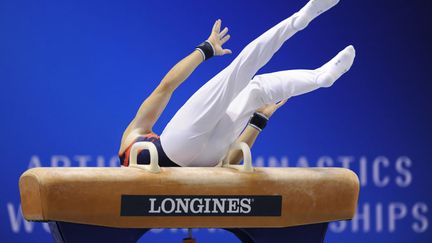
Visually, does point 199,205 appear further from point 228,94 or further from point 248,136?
point 248,136

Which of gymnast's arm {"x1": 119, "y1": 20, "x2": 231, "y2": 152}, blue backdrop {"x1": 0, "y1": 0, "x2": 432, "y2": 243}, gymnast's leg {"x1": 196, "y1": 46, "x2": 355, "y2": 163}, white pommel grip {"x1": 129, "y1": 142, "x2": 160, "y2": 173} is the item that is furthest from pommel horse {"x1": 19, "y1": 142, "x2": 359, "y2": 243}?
blue backdrop {"x1": 0, "y1": 0, "x2": 432, "y2": 243}

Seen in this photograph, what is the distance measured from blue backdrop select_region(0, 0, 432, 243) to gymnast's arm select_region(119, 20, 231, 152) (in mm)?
1426

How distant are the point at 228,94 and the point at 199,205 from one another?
63cm

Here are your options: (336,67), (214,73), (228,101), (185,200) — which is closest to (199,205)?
(185,200)

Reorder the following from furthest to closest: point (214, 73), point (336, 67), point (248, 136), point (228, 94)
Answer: point (214, 73) → point (248, 136) → point (336, 67) → point (228, 94)

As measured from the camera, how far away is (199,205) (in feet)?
11.1

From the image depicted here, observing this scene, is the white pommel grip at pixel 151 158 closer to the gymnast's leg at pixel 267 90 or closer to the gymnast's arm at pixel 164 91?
the gymnast's leg at pixel 267 90

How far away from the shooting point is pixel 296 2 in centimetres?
581

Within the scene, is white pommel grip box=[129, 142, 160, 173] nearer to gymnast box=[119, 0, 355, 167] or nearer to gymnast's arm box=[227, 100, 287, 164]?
gymnast box=[119, 0, 355, 167]

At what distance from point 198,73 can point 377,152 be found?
1.67 meters

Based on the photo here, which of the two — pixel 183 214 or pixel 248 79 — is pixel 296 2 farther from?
pixel 183 214

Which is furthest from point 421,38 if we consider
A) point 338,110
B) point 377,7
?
point 338,110

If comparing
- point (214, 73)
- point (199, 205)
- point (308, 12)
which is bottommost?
point (199, 205)

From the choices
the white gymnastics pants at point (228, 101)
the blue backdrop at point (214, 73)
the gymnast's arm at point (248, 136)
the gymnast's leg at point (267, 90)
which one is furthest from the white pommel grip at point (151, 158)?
the blue backdrop at point (214, 73)
